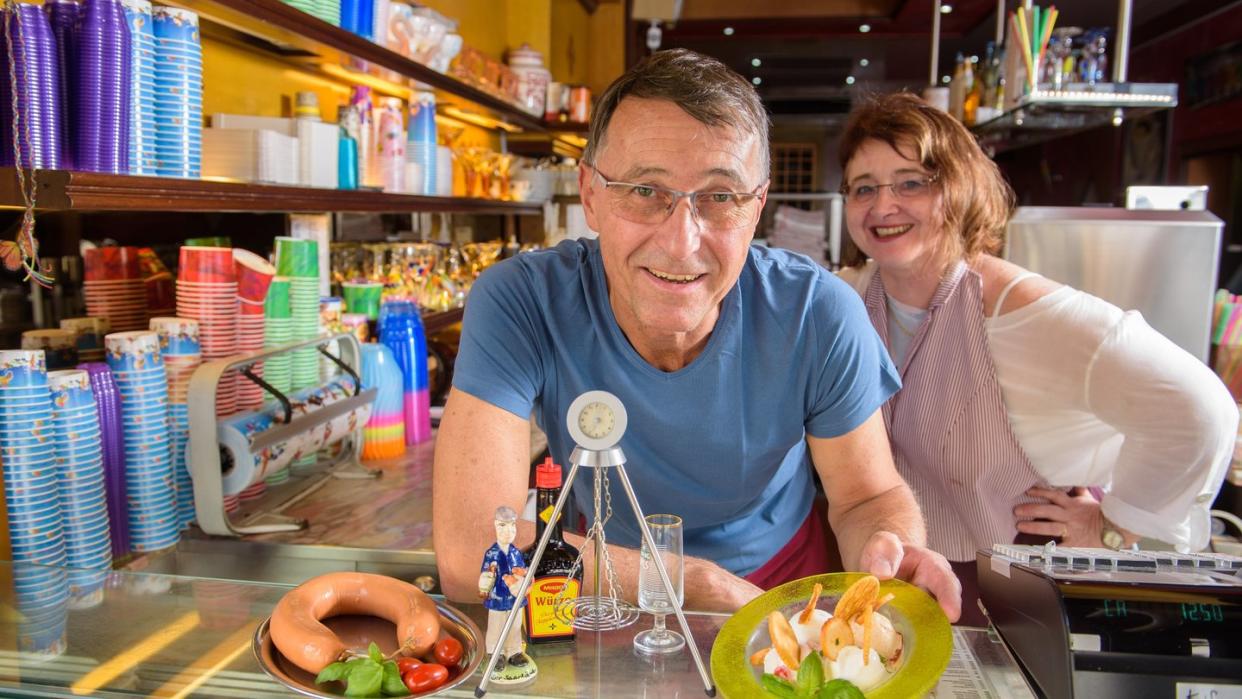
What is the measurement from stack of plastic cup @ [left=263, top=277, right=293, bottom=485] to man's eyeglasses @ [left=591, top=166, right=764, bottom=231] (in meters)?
1.21

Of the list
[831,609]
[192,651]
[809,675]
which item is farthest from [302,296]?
[809,675]

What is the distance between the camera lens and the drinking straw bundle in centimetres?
336

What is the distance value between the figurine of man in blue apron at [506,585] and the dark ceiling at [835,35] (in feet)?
20.3

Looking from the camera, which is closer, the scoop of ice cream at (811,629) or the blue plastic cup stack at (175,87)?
the scoop of ice cream at (811,629)

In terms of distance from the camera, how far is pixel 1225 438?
6.30 ft

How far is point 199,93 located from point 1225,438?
2.26 metres

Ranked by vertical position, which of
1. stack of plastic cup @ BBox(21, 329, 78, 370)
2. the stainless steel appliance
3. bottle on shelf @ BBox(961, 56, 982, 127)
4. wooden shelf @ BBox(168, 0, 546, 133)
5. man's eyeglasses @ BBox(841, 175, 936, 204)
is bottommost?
stack of plastic cup @ BBox(21, 329, 78, 370)

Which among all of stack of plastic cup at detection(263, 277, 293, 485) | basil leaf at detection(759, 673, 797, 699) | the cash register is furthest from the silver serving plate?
stack of plastic cup at detection(263, 277, 293, 485)

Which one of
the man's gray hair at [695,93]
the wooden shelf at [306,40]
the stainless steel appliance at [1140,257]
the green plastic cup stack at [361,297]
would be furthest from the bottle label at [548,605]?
the stainless steel appliance at [1140,257]

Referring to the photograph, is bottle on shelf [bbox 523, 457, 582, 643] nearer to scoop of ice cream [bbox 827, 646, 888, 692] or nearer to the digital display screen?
scoop of ice cream [bbox 827, 646, 888, 692]

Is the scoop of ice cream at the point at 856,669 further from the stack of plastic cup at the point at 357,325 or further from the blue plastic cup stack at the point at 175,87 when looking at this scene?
the stack of plastic cup at the point at 357,325

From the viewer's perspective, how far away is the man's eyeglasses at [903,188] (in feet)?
7.30

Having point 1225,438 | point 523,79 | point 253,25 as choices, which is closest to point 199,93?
point 253,25

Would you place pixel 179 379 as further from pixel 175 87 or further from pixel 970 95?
pixel 970 95
